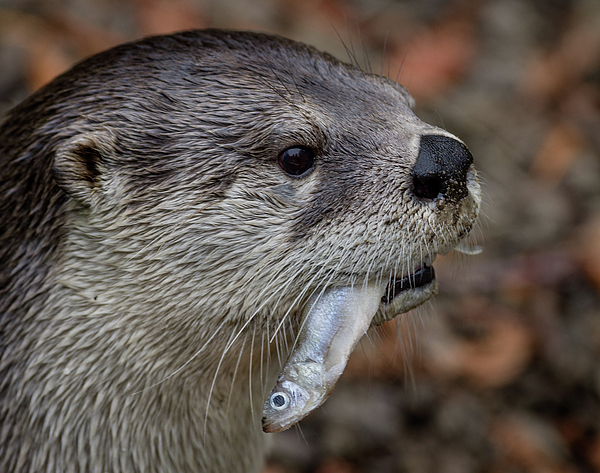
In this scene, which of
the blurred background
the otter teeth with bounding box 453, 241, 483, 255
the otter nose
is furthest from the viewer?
the blurred background

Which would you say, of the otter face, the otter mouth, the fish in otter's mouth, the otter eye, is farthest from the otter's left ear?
the otter mouth

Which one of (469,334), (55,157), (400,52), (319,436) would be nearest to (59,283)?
(55,157)

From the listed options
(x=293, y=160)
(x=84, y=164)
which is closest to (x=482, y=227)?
(x=293, y=160)

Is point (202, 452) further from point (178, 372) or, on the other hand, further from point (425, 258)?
point (425, 258)

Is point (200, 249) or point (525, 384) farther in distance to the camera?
point (525, 384)

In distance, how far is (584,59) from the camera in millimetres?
3895

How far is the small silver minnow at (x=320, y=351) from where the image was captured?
1382 mm

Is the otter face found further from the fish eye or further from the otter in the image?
the fish eye

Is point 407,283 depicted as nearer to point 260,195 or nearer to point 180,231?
point 260,195

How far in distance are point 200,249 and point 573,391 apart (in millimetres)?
1956

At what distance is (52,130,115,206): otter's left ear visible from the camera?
4.53ft

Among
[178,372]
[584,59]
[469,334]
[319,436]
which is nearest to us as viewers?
[178,372]

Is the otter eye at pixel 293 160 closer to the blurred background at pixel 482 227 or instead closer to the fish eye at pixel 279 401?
the fish eye at pixel 279 401

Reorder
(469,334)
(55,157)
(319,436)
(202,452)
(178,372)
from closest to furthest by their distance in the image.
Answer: (55,157)
(178,372)
(202,452)
(319,436)
(469,334)
